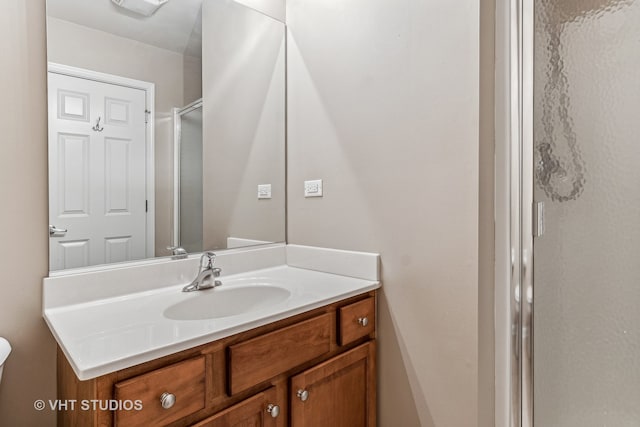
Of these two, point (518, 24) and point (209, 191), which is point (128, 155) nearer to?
point (209, 191)

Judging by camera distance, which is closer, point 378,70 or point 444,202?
point 444,202

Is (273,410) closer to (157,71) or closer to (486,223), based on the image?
(486,223)

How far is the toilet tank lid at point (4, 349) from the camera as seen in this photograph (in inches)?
38.0

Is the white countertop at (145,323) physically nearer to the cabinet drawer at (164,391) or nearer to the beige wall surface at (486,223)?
the cabinet drawer at (164,391)

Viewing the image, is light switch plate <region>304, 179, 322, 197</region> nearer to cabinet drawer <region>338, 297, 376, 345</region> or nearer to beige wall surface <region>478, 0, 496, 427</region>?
cabinet drawer <region>338, 297, 376, 345</region>

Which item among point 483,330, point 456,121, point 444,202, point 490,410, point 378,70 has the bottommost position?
point 490,410

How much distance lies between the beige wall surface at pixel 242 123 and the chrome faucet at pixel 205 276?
0.16m

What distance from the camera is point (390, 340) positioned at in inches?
56.6

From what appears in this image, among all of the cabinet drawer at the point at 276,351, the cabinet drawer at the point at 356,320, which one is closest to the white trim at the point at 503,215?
the cabinet drawer at the point at 356,320

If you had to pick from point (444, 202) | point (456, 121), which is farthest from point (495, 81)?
point (444, 202)

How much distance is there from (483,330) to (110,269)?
127 cm

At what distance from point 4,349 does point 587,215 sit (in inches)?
68.7

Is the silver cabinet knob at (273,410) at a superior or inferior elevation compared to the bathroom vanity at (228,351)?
inferior

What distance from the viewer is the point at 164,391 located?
0.83 meters
